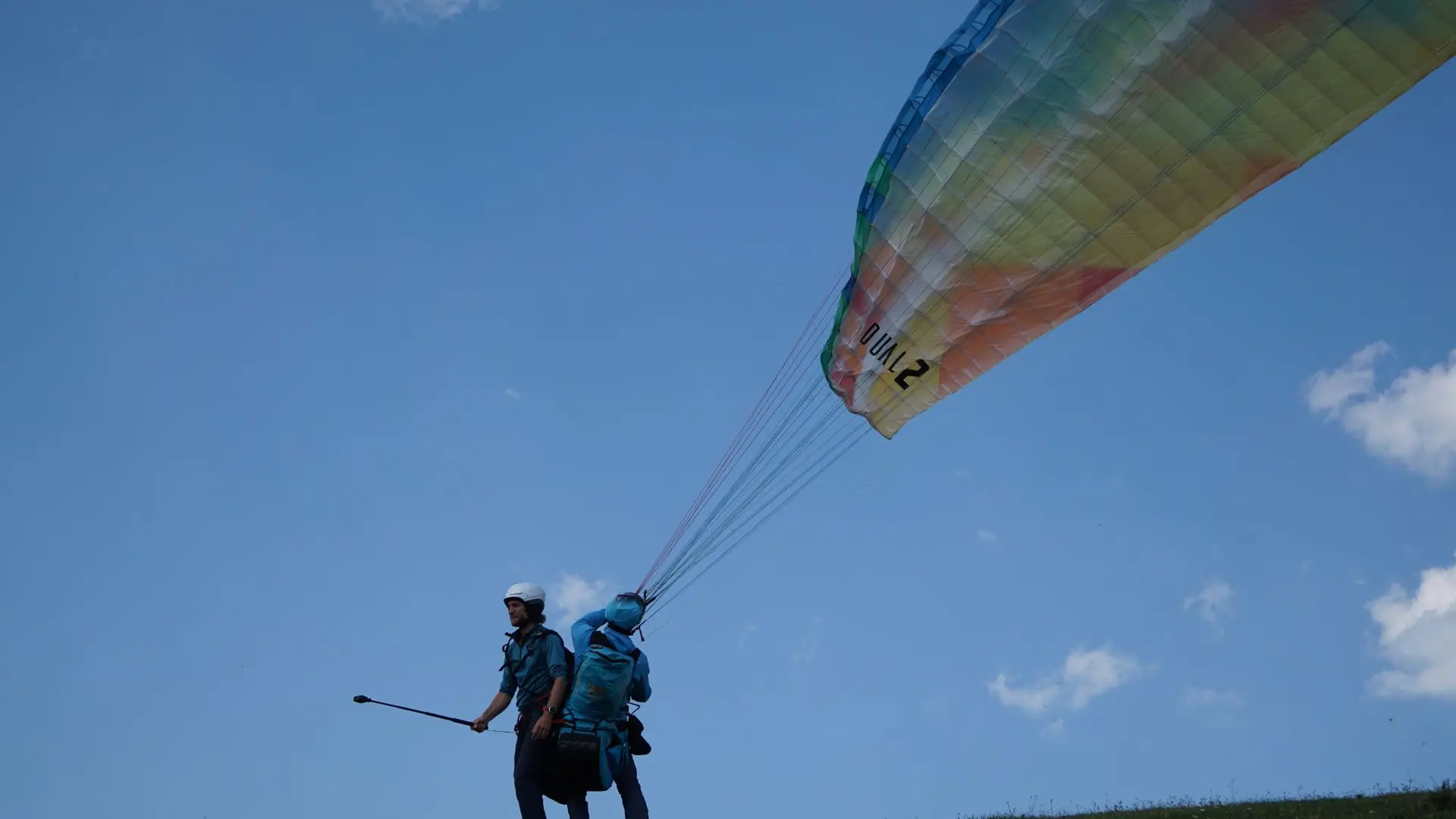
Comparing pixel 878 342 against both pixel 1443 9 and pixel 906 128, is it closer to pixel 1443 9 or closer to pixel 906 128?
pixel 906 128

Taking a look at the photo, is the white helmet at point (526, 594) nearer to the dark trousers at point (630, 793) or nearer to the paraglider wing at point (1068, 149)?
the dark trousers at point (630, 793)

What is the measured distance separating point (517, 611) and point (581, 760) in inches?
52.3

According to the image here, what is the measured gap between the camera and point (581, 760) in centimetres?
1178

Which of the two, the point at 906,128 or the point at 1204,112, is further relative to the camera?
the point at 906,128

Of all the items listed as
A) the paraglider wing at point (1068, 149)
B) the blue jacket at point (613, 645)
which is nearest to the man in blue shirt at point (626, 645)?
the blue jacket at point (613, 645)

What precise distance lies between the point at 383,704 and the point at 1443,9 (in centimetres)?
969

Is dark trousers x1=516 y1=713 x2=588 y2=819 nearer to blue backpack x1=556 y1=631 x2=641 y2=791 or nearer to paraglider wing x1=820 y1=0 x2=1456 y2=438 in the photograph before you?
blue backpack x1=556 y1=631 x2=641 y2=791

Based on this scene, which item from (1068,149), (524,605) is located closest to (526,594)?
(524,605)

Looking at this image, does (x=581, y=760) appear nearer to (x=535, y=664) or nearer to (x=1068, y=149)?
(x=535, y=664)

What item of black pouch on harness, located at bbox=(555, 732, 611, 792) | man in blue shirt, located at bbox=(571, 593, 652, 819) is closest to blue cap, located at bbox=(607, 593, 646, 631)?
man in blue shirt, located at bbox=(571, 593, 652, 819)

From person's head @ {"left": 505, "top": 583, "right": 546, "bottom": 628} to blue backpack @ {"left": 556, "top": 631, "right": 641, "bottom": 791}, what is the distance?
574 millimetres

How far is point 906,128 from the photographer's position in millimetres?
14328

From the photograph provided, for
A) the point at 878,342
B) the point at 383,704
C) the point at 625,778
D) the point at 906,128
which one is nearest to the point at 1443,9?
the point at 906,128

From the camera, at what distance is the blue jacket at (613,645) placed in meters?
12.2
